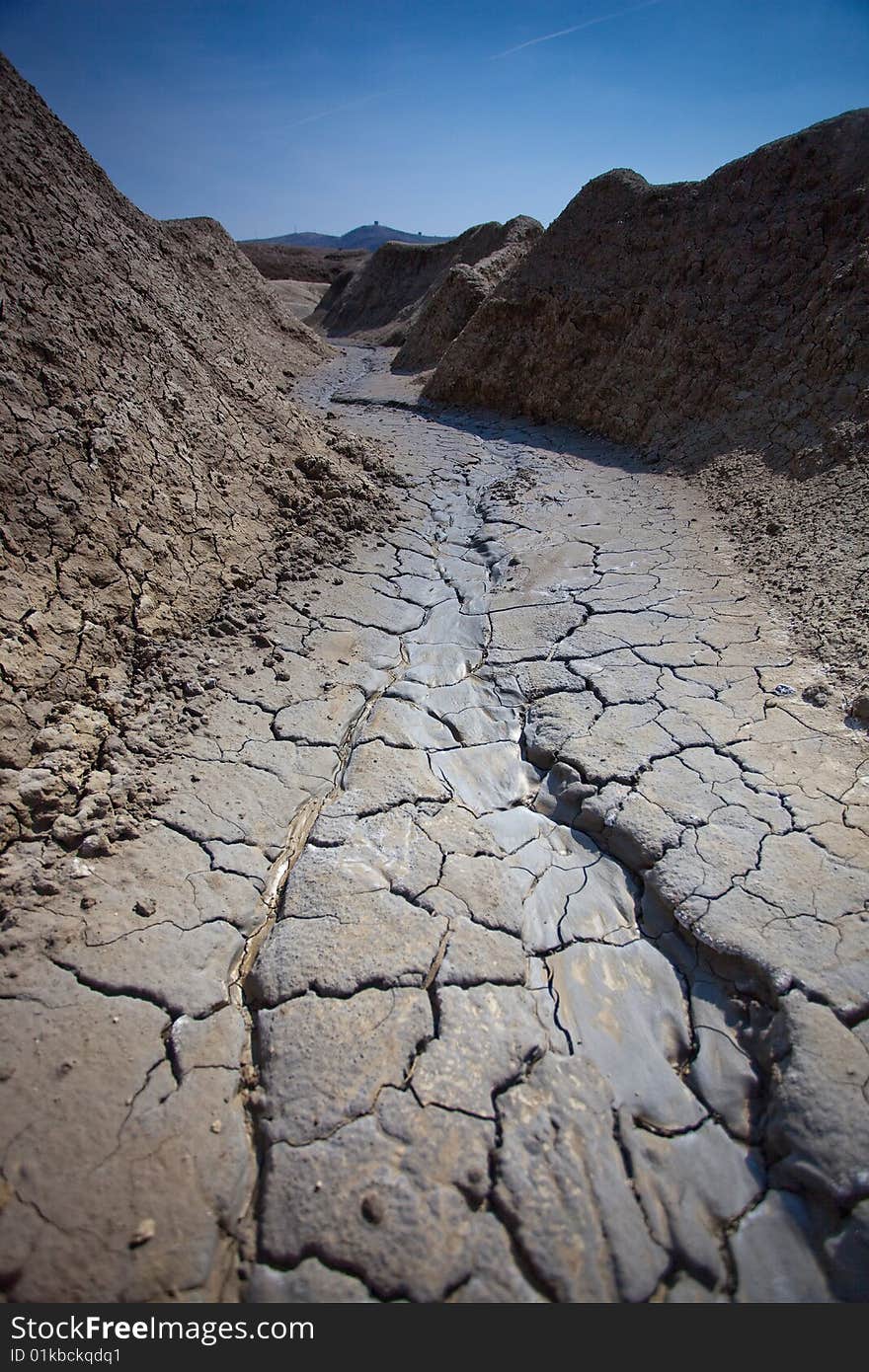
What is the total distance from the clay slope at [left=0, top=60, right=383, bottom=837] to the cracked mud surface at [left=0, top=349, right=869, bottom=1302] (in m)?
0.49

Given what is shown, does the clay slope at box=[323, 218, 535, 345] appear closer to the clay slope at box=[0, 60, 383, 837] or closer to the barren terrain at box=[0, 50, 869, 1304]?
the clay slope at box=[0, 60, 383, 837]

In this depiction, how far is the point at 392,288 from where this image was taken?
1858 centimetres

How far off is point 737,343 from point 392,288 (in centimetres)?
1554

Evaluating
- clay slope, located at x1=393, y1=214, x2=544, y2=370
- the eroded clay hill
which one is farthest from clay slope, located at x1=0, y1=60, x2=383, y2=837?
clay slope, located at x1=393, y1=214, x2=544, y2=370

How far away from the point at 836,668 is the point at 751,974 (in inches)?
70.0

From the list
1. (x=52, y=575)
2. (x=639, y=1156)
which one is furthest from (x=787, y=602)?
(x=52, y=575)

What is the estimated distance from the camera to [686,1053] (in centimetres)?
164

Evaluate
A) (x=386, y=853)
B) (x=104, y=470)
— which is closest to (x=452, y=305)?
(x=104, y=470)

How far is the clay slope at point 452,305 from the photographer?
10547 millimetres

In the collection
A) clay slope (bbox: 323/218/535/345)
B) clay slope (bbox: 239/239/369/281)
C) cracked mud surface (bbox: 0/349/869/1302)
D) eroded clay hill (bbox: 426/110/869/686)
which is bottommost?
cracked mud surface (bbox: 0/349/869/1302)

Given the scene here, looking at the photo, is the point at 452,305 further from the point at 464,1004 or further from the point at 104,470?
the point at 464,1004

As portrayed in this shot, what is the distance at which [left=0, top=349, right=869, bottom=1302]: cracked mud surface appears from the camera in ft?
4.23

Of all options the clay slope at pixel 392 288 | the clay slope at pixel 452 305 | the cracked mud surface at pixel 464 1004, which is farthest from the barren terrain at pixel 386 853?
the clay slope at pixel 392 288

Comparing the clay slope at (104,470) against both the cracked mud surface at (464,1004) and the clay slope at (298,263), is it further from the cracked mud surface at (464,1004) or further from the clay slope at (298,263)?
the clay slope at (298,263)
